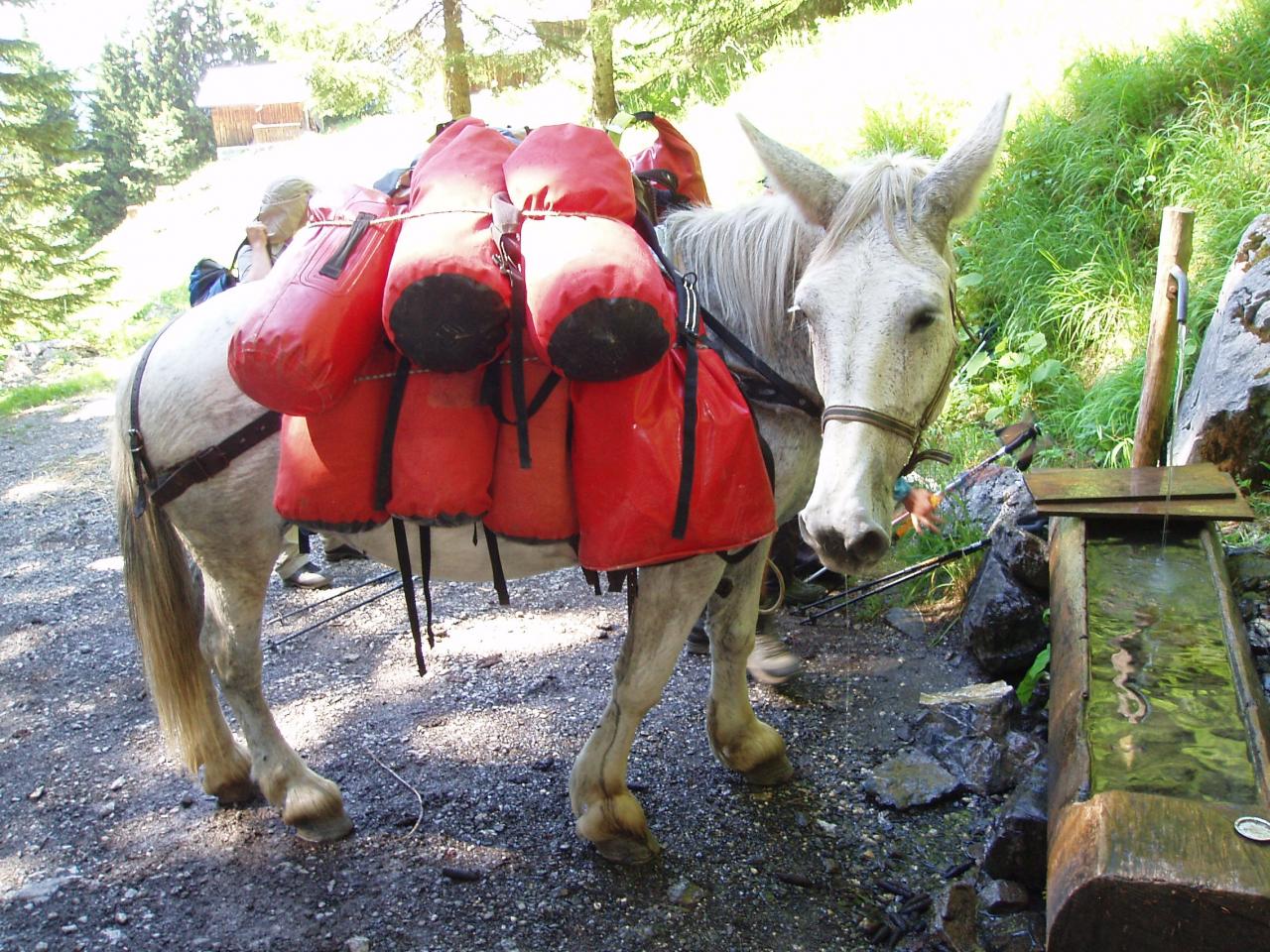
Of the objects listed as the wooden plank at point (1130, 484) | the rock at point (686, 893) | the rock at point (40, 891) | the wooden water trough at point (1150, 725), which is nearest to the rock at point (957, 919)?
the wooden water trough at point (1150, 725)

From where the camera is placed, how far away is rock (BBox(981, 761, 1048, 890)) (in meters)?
2.44

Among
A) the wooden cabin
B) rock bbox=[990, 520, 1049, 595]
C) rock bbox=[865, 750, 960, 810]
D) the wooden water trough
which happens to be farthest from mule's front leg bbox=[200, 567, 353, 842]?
A: the wooden cabin

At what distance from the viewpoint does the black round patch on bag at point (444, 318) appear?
2041mm

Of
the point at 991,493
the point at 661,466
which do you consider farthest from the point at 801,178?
the point at 991,493

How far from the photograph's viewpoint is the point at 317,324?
82.4 inches

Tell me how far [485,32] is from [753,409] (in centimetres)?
1316

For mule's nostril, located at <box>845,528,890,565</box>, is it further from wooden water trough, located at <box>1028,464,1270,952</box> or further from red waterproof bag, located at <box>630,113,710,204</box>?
red waterproof bag, located at <box>630,113,710,204</box>

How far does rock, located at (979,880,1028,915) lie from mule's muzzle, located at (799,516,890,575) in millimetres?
1191

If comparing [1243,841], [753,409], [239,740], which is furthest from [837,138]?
[1243,841]

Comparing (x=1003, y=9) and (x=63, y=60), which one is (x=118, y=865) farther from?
(x=63, y=60)

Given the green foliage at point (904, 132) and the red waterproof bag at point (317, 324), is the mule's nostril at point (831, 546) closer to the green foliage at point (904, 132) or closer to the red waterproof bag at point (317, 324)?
the red waterproof bag at point (317, 324)

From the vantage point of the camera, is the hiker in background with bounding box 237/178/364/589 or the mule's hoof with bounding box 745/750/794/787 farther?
the hiker in background with bounding box 237/178/364/589

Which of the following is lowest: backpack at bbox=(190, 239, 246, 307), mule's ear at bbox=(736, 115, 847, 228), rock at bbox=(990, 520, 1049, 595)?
rock at bbox=(990, 520, 1049, 595)

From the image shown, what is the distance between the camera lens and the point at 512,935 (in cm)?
258
